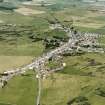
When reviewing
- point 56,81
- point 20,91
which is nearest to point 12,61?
point 56,81

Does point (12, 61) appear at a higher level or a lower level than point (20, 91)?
higher

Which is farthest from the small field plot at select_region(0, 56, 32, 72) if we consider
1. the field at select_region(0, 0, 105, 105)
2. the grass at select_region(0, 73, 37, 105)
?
the grass at select_region(0, 73, 37, 105)

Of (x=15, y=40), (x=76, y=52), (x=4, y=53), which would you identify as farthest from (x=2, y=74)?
(x=15, y=40)

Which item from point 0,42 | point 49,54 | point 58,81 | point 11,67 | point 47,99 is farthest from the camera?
point 0,42

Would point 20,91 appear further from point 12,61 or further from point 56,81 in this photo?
point 12,61

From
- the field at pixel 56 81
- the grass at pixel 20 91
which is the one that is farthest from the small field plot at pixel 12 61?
the grass at pixel 20 91

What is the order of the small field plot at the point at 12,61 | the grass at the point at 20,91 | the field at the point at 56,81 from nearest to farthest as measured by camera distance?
the grass at the point at 20,91 < the field at the point at 56,81 < the small field plot at the point at 12,61

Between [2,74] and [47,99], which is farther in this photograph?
[2,74]

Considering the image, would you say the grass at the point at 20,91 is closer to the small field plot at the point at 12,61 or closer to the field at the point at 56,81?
the field at the point at 56,81

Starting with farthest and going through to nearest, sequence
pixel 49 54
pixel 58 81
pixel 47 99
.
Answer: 1. pixel 49 54
2. pixel 58 81
3. pixel 47 99

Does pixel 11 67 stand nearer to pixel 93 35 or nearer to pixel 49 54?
pixel 49 54

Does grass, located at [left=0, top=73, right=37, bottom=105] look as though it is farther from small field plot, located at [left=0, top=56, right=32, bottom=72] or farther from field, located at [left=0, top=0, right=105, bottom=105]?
small field plot, located at [left=0, top=56, right=32, bottom=72]
